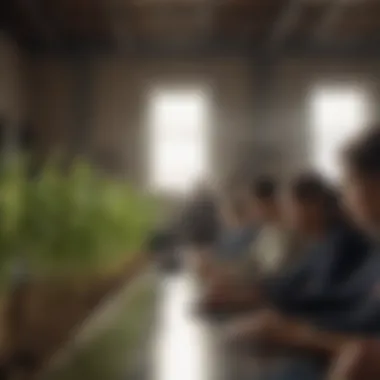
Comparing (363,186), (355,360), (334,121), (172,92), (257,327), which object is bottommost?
(355,360)

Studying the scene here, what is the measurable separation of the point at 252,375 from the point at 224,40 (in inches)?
20.4

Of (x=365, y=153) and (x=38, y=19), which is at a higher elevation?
(x=38, y=19)

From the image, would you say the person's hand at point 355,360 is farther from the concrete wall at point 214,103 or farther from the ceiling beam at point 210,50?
the ceiling beam at point 210,50

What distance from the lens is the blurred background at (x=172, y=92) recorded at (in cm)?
135

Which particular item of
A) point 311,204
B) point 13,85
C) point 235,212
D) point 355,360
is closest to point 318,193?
point 311,204

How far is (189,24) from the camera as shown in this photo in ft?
4.57

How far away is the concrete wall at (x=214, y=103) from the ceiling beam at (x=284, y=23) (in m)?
0.04

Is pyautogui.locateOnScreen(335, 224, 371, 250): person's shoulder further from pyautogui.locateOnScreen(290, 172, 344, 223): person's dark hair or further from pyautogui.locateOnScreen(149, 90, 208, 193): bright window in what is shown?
pyautogui.locateOnScreen(149, 90, 208, 193): bright window

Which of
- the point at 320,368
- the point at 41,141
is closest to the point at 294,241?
the point at 320,368

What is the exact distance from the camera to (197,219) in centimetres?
136

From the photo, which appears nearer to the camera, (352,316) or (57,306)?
(352,316)

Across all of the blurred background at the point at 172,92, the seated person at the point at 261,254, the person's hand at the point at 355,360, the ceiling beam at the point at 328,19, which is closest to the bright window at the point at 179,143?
the blurred background at the point at 172,92

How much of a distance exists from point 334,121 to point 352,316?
0.96 feet

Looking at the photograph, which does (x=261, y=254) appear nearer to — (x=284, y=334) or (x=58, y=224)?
(x=284, y=334)
